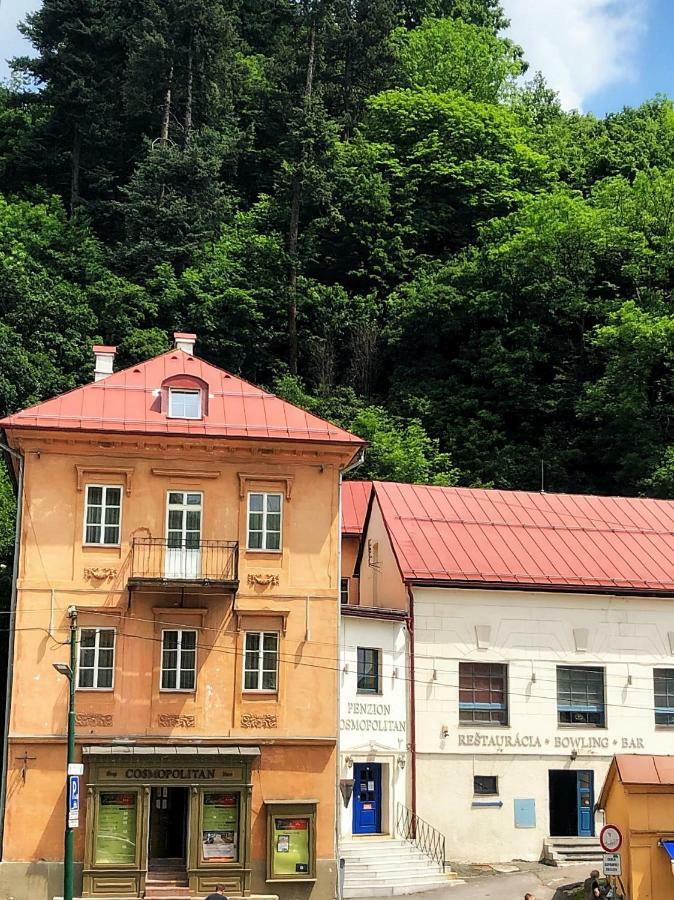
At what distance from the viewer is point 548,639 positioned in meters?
33.2

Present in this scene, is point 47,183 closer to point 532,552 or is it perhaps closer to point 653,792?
point 532,552

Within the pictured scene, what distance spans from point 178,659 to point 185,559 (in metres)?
2.32

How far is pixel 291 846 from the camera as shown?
28.2 meters

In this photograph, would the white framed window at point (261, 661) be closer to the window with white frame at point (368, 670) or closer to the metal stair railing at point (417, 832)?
the window with white frame at point (368, 670)

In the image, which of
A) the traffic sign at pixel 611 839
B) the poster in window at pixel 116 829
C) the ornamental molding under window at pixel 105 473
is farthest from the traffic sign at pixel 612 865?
the ornamental molding under window at pixel 105 473

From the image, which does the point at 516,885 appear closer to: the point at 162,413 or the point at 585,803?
the point at 585,803

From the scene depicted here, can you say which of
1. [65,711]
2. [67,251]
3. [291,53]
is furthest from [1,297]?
[65,711]

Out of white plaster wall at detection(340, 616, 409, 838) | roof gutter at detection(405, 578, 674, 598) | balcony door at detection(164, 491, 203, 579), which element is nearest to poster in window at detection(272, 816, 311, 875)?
white plaster wall at detection(340, 616, 409, 838)

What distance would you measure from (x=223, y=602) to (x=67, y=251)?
3808cm

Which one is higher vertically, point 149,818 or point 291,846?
point 149,818

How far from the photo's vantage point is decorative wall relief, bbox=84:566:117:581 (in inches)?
1140

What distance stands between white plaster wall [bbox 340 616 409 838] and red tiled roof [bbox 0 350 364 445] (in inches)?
198

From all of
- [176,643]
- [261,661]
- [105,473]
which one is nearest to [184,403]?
[105,473]

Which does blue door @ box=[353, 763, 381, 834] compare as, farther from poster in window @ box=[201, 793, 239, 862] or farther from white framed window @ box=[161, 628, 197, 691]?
white framed window @ box=[161, 628, 197, 691]
